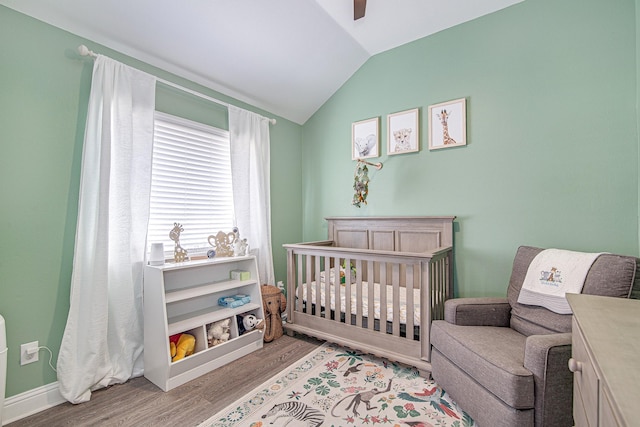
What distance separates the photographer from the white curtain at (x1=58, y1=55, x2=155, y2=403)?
1.86 meters

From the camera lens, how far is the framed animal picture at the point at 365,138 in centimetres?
312

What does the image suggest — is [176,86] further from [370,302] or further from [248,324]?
[370,302]

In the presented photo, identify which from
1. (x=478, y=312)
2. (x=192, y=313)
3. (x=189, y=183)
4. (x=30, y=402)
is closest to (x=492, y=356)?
(x=478, y=312)

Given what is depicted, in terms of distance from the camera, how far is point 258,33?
8.06 feet

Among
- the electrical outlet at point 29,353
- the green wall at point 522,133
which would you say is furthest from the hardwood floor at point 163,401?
the green wall at point 522,133

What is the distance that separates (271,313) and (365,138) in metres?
2.06

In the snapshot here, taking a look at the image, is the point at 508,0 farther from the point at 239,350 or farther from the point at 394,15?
the point at 239,350

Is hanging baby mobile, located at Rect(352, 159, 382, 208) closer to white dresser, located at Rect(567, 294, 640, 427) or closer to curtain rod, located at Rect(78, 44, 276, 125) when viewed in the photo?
curtain rod, located at Rect(78, 44, 276, 125)

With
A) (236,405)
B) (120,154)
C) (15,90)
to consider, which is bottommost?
(236,405)

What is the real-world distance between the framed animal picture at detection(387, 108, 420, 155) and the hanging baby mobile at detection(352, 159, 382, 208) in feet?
0.84

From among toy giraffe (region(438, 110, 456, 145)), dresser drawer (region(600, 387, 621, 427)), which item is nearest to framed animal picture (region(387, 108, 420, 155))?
toy giraffe (region(438, 110, 456, 145))

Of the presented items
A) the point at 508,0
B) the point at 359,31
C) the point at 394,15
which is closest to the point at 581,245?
the point at 508,0

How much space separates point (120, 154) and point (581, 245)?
133 inches

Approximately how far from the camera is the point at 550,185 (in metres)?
2.24
